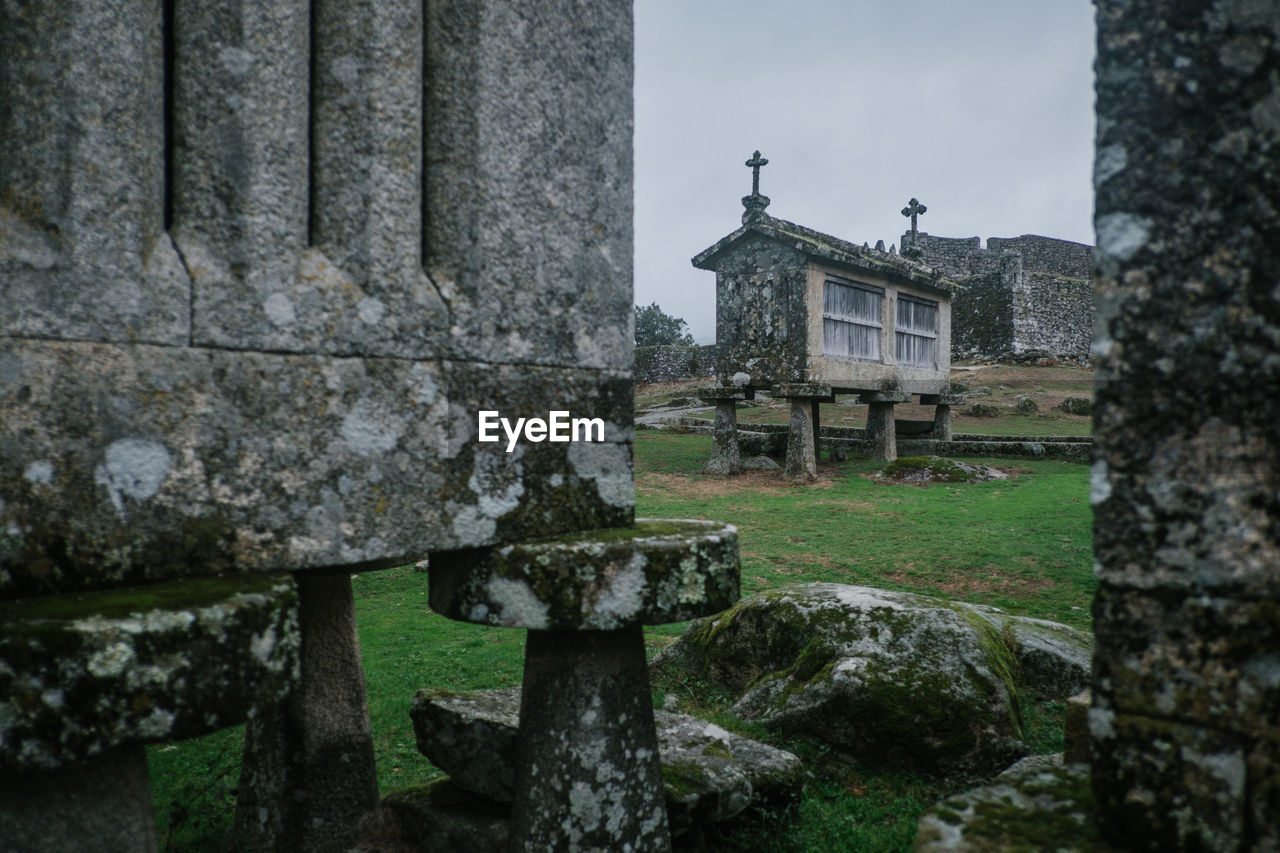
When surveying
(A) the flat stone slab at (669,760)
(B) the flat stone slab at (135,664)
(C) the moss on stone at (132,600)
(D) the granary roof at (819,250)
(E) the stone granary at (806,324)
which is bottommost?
(A) the flat stone slab at (669,760)

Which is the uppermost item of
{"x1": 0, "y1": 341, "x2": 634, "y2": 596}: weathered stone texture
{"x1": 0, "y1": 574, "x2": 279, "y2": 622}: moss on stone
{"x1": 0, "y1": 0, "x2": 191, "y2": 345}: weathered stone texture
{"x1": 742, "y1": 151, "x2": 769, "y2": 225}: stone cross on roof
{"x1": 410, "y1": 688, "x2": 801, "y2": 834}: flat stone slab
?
{"x1": 742, "y1": 151, "x2": 769, "y2": 225}: stone cross on roof

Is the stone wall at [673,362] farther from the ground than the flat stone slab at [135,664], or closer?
farther from the ground

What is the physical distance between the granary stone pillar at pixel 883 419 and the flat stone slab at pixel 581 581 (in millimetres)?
14564

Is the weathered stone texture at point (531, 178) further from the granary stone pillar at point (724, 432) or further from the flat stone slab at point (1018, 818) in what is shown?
the granary stone pillar at point (724, 432)

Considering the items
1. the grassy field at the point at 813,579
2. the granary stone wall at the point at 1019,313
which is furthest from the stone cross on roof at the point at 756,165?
the granary stone wall at the point at 1019,313

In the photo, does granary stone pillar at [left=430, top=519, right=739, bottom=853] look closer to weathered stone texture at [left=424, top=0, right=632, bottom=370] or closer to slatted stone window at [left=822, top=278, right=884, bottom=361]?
weathered stone texture at [left=424, top=0, right=632, bottom=370]

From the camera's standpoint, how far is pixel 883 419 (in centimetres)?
1662

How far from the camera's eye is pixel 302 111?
6.48 ft

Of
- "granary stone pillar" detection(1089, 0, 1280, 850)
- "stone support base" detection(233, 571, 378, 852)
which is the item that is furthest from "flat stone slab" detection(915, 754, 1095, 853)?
"stone support base" detection(233, 571, 378, 852)

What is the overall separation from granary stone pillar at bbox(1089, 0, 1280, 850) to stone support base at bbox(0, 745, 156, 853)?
78.2 inches

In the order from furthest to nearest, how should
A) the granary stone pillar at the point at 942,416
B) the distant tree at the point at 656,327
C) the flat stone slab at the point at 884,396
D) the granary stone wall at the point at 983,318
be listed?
the distant tree at the point at 656,327 < the granary stone wall at the point at 983,318 < the granary stone pillar at the point at 942,416 < the flat stone slab at the point at 884,396

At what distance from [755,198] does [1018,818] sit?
1540 cm

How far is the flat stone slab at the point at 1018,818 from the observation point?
4.31 feet

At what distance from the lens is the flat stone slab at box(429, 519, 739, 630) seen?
7.47 ft
